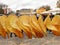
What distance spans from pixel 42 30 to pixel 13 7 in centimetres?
286

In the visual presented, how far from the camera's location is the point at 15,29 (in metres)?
1.05

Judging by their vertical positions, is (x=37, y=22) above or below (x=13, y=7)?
above

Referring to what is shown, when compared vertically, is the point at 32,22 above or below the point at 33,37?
above

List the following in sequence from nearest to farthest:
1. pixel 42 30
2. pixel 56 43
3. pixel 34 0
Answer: pixel 56 43, pixel 42 30, pixel 34 0

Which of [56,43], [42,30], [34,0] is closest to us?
[56,43]

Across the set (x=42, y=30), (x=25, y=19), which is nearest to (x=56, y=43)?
(x=42, y=30)

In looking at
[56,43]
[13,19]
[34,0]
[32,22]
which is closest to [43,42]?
[56,43]

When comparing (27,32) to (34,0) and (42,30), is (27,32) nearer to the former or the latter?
(42,30)

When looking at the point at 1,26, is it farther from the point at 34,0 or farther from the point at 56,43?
the point at 34,0

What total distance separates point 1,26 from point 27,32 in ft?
0.61

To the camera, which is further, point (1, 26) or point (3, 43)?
point (1, 26)

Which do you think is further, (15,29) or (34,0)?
(34,0)

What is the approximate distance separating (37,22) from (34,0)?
2.66 metres

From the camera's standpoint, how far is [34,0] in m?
3.66
